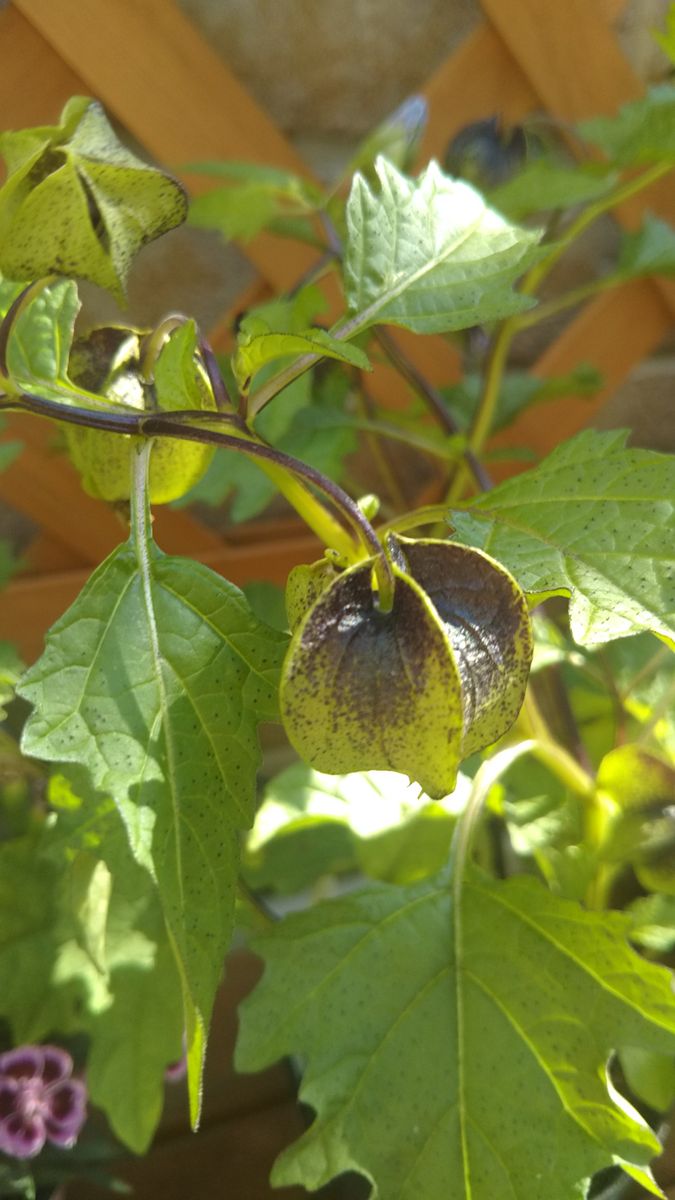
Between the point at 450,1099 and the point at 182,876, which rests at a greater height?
the point at 182,876

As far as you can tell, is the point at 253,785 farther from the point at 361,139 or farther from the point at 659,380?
the point at 659,380

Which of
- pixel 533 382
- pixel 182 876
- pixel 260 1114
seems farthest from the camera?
pixel 533 382

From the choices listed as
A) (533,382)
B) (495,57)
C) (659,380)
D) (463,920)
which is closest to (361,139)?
(495,57)

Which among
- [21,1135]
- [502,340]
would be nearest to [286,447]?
[502,340]

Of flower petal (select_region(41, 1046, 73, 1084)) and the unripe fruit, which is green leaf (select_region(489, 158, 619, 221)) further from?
flower petal (select_region(41, 1046, 73, 1084))

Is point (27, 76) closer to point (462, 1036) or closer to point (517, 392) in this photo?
point (517, 392)

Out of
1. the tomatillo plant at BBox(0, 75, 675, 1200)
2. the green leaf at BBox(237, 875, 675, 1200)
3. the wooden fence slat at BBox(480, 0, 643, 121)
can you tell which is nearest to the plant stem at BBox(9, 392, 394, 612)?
the tomatillo plant at BBox(0, 75, 675, 1200)

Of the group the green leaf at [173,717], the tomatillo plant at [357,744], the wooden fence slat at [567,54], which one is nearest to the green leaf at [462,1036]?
the tomatillo plant at [357,744]
